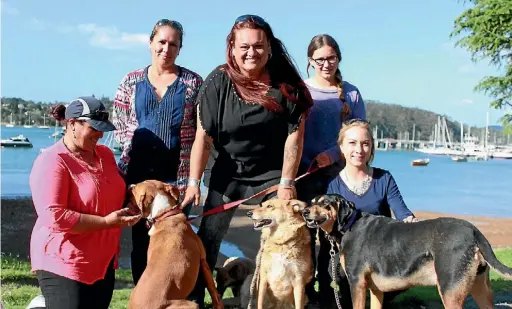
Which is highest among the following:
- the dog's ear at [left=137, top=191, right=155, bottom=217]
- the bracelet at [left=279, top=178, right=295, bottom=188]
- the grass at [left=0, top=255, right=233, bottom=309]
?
the bracelet at [left=279, top=178, right=295, bottom=188]

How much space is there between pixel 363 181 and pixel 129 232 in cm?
1463

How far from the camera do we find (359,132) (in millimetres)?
5102

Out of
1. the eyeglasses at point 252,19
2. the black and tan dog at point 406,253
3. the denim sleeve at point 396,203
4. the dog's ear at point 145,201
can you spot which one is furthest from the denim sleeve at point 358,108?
the dog's ear at point 145,201

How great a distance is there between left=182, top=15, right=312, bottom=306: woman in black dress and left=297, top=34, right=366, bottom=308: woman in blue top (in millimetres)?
524

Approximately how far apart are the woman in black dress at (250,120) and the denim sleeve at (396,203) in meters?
0.96

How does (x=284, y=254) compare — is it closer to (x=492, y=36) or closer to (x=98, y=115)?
(x=98, y=115)

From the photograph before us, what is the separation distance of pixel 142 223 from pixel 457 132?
6635 inches

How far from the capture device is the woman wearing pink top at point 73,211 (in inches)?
164

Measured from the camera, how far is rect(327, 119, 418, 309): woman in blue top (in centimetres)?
511

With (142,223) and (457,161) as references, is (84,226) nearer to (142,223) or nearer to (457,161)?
(142,223)

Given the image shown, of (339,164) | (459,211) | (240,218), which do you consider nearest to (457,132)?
(459,211)

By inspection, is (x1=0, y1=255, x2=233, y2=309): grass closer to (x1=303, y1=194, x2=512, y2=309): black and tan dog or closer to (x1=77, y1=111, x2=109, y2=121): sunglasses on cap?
(x1=303, y1=194, x2=512, y2=309): black and tan dog

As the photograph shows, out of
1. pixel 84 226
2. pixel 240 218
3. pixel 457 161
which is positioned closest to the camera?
pixel 84 226

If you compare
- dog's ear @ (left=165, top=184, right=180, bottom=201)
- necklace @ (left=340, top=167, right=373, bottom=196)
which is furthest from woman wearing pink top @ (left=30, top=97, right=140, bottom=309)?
necklace @ (left=340, top=167, right=373, bottom=196)
